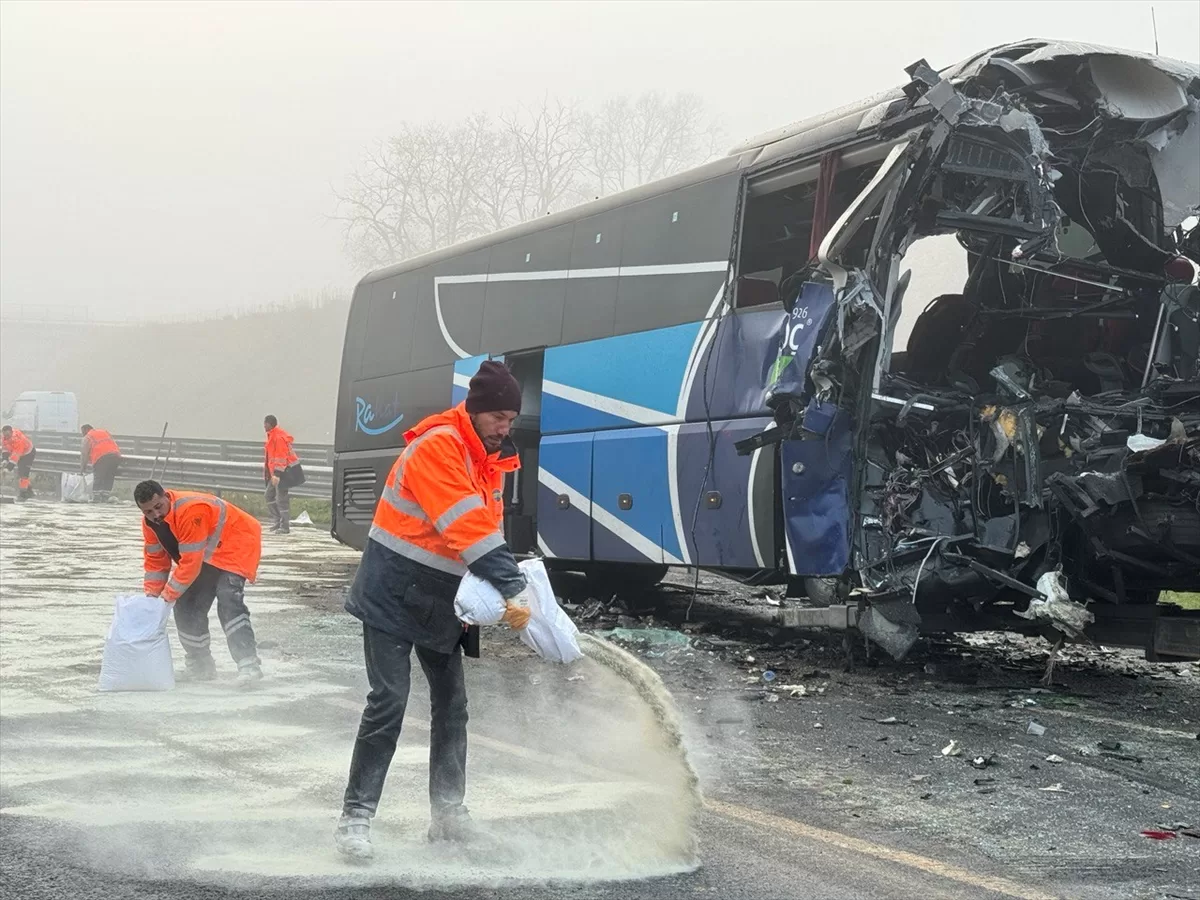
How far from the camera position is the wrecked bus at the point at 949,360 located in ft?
24.0

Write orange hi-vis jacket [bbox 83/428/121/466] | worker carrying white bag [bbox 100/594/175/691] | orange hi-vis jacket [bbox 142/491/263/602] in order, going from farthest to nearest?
orange hi-vis jacket [bbox 83/428/121/466] → orange hi-vis jacket [bbox 142/491/263/602] → worker carrying white bag [bbox 100/594/175/691]

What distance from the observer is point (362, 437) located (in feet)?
46.3

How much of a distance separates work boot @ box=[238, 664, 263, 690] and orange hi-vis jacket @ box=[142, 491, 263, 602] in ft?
1.85

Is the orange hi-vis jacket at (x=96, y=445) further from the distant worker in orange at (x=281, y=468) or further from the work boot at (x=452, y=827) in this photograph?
the work boot at (x=452, y=827)

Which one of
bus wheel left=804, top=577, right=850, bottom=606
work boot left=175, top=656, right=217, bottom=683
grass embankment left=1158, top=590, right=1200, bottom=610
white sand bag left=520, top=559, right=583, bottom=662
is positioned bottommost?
work boot left=175, top=656, right=217, bottom=683

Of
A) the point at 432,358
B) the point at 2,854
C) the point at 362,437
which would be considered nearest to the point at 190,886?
the point at 2,854

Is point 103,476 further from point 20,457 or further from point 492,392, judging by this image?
point 492,392

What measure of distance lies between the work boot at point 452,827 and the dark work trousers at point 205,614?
378 cm

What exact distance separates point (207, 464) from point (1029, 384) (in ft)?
82.5

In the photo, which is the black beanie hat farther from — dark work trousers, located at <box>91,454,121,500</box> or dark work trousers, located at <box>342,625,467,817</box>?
dark work trousers, located at <box>91,454,121,500</box>

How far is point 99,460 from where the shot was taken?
99.0ft

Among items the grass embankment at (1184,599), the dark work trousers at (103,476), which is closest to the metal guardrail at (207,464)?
A: the dark work trousers at (103,476)

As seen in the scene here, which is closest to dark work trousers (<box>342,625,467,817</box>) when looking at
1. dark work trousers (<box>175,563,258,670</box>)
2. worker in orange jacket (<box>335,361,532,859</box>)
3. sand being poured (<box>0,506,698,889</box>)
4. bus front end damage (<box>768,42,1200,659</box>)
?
worker in orange jacket (<box>335,361,532,859</box>)

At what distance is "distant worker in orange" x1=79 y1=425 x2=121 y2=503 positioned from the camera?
2980 centimetres
